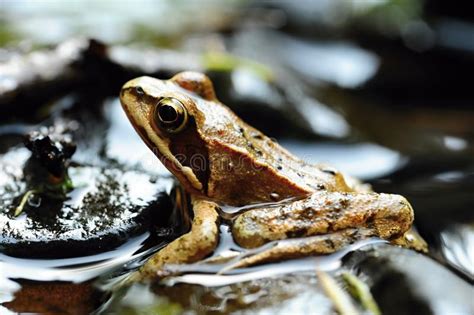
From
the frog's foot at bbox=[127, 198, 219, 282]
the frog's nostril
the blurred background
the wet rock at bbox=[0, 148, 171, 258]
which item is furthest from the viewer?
the blurred background

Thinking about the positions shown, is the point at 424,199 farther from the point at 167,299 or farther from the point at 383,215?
the point at 167,299

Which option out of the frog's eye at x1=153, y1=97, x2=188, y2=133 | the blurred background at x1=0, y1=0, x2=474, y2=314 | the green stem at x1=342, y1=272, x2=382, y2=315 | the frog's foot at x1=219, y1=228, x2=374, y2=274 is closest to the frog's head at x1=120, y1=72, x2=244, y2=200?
the frog's eye at x1=153, y1=97, x2=188, y2=133

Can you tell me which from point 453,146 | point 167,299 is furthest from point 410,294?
point 453,146

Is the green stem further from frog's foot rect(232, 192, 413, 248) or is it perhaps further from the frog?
frog's foot rect(232, 192, 413, 248)

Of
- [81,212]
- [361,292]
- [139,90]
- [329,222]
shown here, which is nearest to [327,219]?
[329,222]

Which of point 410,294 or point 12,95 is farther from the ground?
point 12,95

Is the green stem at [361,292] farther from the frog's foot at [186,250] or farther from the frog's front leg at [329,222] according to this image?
the frog's foot at [186,250]
